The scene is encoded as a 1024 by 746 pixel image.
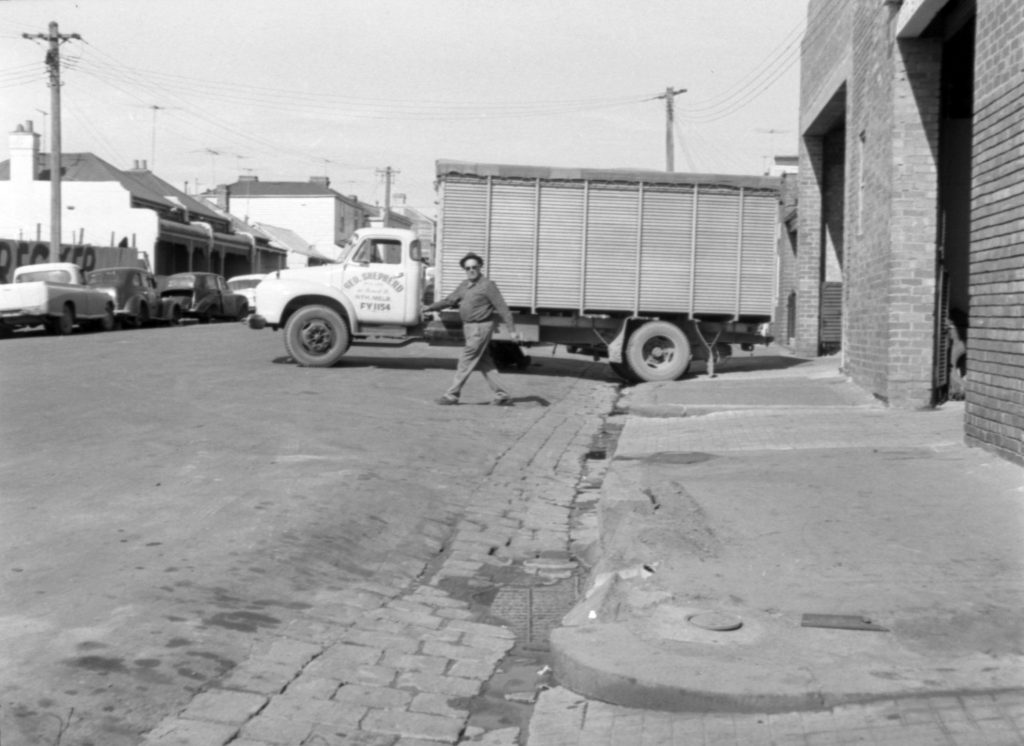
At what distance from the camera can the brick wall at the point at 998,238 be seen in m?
8.06

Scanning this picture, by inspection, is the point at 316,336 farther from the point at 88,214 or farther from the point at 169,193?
the point at 169,193

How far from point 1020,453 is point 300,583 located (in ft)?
15.4

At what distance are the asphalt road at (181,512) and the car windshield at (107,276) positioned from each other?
1745 cm

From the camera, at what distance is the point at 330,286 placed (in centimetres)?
1817

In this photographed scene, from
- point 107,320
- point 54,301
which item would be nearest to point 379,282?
point 54,301

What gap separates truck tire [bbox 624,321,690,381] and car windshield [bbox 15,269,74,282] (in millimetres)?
16837

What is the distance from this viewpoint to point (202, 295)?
37.5 m

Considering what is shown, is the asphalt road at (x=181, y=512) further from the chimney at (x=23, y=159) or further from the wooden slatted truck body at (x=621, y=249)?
the chimney at (x=23, y=159)

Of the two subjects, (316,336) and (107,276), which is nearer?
(316,336)

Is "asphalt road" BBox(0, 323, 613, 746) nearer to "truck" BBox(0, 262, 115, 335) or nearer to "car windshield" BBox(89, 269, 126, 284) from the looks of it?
"truck" BBox(0, 262, 115, 335)

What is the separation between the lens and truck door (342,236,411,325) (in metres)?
18.3

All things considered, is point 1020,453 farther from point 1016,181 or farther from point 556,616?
point 556,616

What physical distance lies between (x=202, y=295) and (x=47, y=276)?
311 inches

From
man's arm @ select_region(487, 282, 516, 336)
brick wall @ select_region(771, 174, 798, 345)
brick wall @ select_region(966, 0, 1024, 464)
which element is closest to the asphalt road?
man's arm @ select_region(487, 282, 516, 336)
